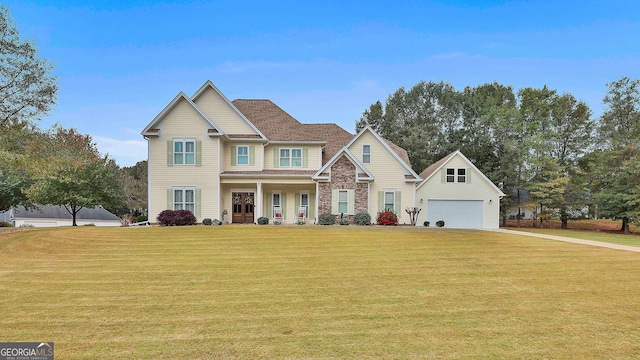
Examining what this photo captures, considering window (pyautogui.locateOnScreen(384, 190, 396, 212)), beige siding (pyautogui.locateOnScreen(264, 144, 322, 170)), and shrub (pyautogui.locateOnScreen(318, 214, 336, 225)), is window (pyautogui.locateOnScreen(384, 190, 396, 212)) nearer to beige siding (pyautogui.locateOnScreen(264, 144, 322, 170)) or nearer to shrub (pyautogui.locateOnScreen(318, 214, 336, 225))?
shrub (pyautogui.locateOnScreen(318, 214, 336, 225))

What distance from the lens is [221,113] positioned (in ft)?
77.8

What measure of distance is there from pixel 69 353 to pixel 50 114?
2069cm

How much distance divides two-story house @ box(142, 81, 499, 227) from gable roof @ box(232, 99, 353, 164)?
0.45 feet

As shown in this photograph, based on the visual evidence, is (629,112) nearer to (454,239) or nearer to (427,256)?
(454,239)

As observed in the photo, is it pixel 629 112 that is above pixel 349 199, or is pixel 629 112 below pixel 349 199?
above

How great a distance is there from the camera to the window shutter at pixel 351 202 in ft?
74.1

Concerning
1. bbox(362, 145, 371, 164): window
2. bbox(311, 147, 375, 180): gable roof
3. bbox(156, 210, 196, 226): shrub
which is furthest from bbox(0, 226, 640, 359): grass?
bbox(362, 145, 371, 164): window

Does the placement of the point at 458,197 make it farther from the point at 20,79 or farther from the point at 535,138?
the point at 20,79

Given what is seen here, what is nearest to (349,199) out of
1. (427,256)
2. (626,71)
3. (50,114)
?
(427,256)

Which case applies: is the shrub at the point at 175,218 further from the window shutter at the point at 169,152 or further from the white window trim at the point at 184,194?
the window shutter at the point at 169,152

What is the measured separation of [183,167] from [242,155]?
416 cm

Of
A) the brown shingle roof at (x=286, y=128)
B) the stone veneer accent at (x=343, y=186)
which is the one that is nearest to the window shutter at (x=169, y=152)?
the brown shingle roof at (x=286, y=128)

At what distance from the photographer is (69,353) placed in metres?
4.84

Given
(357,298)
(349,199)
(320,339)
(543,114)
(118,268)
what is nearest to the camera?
(320,339)
